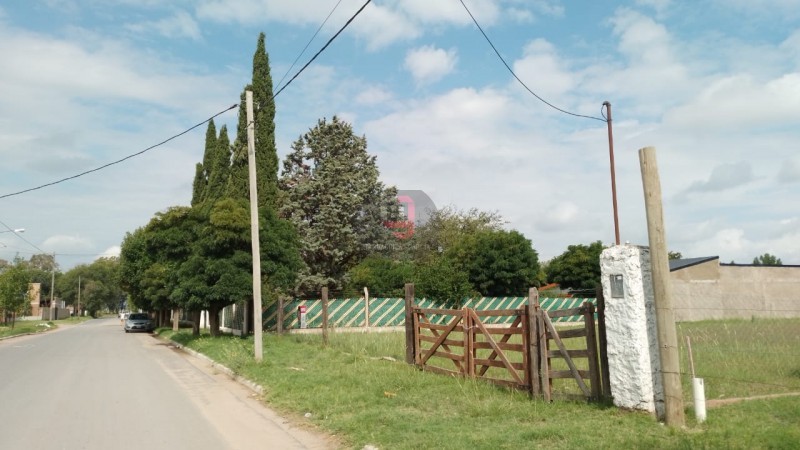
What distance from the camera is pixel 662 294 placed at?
24.9ft

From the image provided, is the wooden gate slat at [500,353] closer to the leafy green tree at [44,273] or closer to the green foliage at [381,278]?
the green foliage at [381,278]

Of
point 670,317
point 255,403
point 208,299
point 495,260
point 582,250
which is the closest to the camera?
point 670,317

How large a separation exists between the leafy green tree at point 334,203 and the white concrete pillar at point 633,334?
107 feet

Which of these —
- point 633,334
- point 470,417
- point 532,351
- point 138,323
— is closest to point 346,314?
point 138,323

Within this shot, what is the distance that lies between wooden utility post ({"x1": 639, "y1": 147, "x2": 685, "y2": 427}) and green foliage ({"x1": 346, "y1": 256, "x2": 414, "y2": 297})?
2936 cm

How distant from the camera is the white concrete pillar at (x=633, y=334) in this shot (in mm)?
7844

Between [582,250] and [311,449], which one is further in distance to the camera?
[582,250]

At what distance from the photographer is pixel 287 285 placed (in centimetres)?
2528

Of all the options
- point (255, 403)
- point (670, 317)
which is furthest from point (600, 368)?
point (255, 403)

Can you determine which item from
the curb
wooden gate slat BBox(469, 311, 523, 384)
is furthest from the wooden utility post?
the curb

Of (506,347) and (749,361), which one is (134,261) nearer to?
(506,347)

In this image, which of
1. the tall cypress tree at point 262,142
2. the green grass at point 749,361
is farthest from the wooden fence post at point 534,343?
the tall cypress tree at point 262,142

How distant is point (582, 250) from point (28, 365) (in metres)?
51.1

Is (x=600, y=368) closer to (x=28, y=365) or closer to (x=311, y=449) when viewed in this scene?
(x=311, y=449)
